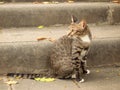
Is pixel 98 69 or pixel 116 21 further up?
pixel 116 21

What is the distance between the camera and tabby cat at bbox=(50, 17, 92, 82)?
179 inches

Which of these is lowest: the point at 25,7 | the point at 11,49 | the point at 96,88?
the point at 96,88

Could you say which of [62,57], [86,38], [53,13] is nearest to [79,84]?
[62,57]

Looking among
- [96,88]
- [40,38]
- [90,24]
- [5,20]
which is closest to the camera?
[96,88]

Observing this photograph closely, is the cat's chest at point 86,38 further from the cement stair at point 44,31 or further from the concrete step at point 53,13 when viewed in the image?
the concrete step at point 53,13

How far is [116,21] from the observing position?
6.14m

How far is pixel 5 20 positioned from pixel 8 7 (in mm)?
246

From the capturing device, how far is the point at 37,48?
477 centimetres

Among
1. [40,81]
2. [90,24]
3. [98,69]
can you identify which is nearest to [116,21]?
[90,24]

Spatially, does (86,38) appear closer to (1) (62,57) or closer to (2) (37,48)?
(1) (62,57)

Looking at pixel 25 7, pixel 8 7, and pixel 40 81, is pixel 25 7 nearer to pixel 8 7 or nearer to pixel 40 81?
pixel 8 7

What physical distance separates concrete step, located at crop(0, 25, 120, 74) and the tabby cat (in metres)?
0.21

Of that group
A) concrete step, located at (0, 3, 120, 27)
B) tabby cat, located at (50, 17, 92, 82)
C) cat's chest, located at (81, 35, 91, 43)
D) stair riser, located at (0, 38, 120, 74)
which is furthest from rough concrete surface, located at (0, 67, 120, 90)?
concrete step, located at (0, 3, 120, 27)

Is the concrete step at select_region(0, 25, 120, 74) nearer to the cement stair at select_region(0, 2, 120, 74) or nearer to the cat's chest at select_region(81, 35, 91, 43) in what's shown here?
the cement stair at select_region(0, 2, 120, 74)
